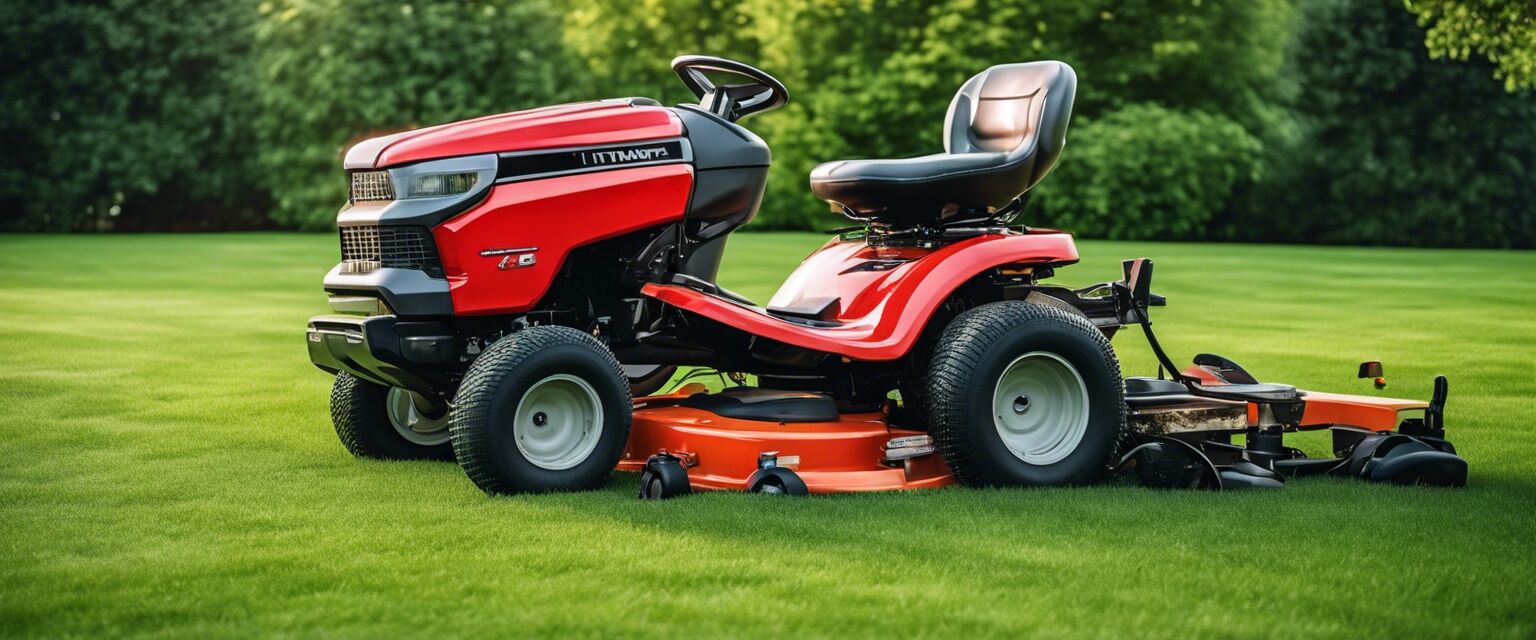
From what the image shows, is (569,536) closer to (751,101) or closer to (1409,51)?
(751,101)

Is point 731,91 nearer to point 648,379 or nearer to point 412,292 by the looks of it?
point 648,379

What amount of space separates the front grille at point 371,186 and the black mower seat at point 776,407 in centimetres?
135

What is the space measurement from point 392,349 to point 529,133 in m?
0.82

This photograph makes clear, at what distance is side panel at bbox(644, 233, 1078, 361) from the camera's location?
5.72 m

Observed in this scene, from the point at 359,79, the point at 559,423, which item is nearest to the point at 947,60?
the point at 359,79

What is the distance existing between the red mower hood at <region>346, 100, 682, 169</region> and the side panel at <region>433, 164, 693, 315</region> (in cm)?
13

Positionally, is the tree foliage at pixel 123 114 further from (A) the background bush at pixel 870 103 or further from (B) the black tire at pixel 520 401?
(B) the black tire at pixel 520 401

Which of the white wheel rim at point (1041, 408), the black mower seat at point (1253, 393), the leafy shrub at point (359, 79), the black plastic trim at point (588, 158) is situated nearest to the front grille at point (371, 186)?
the black plastic trim at point (588, 158)

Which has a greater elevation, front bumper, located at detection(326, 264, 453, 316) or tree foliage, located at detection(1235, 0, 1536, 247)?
tree foliage, located at detection(1235, 0, 1536, 247)

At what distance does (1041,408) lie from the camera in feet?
19.5

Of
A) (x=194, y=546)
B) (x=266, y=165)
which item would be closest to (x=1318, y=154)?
(x=266, y=165)

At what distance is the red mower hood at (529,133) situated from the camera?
5.55m

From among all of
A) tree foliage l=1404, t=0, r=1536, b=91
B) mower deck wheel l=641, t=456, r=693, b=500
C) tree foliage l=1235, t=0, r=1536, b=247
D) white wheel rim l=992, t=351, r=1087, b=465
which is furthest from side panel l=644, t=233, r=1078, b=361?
tree foliage l=1235, t=0, r=1536, b=247

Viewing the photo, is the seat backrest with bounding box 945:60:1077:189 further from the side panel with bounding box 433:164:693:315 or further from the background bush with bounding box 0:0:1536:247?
the background bush with bounding box 0:0:1536:247
